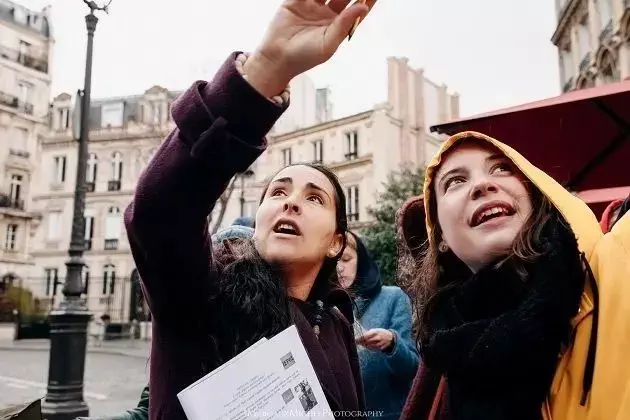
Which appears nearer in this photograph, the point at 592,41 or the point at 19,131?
the point at 592,41

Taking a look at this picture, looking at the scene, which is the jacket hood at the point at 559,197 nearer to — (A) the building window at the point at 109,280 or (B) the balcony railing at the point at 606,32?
(B) the balcony railing at the point at 606,32

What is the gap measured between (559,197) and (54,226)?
36.0m

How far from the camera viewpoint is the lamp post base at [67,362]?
6660 mm

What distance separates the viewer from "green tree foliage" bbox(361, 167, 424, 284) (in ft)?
44.7

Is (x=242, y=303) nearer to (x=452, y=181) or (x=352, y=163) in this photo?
(x=452, y=181)

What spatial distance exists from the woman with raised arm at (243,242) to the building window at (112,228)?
32059 mm

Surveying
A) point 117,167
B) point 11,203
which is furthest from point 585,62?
point 11,203

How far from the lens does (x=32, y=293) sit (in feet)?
95.2

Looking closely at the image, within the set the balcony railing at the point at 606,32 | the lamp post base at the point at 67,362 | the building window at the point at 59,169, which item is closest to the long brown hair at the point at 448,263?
the lamp post base at the point at 67,362

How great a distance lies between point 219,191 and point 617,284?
89cm

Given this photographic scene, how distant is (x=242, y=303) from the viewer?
56.8 inches

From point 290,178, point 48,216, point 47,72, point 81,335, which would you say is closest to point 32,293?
point 48,216

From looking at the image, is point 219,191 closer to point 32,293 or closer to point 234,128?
point 234,128

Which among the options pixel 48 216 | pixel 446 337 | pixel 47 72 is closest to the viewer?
pixel 446 337
